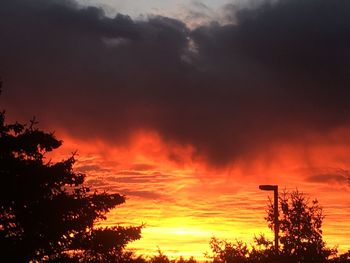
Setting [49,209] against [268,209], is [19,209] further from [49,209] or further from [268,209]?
[268,209]

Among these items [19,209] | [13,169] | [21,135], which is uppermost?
[21,135]

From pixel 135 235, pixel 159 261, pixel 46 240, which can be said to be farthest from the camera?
pixel 159 261

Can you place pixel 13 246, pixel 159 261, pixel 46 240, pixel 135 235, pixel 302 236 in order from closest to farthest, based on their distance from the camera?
pixel 13 246 < pixel 46 240 < pixel 135 235 < pixel 302 236 < pixel 159 261

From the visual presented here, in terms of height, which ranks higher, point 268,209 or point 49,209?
point 268,209

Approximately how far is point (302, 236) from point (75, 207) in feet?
72.2

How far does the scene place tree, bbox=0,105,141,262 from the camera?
1017 inches

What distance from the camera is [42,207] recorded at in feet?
88.3

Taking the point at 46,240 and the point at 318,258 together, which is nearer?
the point at 46,240

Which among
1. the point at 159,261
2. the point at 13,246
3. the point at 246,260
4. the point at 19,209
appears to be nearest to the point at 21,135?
the point at 19,209

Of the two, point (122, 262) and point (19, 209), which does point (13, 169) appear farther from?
point (122, 262)

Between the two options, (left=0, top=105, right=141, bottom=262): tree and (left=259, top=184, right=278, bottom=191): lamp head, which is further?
(left=259, top=184, right=278, bottom=191): lamp head

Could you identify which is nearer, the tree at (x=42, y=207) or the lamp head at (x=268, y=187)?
→ the tree at (x=42, y=207)

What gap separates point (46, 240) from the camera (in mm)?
26688

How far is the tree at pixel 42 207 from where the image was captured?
2583 cm
